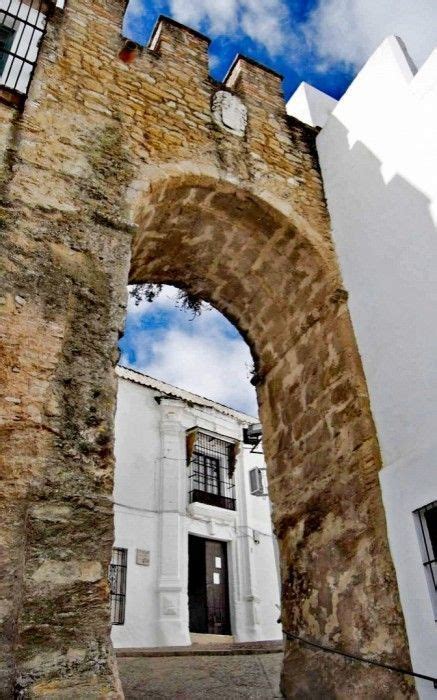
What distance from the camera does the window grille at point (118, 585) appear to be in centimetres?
971

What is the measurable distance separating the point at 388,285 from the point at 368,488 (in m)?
1.46

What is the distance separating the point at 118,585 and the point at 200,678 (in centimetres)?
665

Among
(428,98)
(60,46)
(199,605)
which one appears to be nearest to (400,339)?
(428,98)

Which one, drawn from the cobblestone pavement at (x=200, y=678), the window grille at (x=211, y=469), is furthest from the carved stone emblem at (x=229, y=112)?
the window grille at (x=211, y=469)

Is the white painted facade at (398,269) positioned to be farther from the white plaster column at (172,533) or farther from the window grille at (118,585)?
the white plaster column at (172,533)

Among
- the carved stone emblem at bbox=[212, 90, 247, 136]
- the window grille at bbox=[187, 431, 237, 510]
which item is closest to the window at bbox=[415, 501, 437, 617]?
the carved stone emblem at bbox=[212, 90, 247, 136]

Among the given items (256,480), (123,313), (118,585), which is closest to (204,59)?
(123,313)

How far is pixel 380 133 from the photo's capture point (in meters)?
4.45

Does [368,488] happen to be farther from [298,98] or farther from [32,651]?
[298,98]

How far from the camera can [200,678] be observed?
3871mm

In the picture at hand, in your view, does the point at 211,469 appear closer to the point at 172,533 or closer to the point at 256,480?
the point at 256,480

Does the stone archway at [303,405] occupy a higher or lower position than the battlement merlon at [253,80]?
lower

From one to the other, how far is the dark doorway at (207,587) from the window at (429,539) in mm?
9251

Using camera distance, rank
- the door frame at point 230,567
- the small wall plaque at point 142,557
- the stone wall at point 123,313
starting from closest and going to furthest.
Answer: the stone wall at point 123,313, the small wall plaque at point 142,557, the door frame at point 230,567
